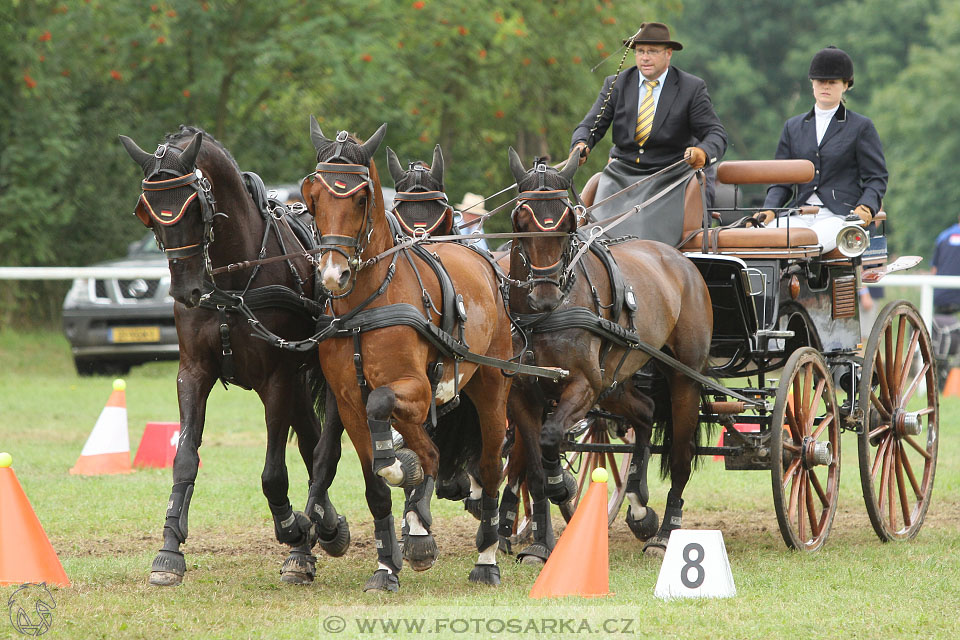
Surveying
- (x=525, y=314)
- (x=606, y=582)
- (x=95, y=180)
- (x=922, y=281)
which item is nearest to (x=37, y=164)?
(x=95, y=180)

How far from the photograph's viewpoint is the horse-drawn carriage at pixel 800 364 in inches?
288

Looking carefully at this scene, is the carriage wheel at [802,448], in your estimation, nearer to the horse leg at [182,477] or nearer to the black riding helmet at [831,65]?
the black riding helmet at [831,65]

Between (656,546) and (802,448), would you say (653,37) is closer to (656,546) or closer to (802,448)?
(802,448)

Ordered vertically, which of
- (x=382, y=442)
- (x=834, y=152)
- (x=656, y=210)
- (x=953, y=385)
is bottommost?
(x=953, y=385)

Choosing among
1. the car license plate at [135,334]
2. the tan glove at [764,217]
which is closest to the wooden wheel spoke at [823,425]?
the tan glove at [764,217]

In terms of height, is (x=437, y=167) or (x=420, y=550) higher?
(x=437, y=167)

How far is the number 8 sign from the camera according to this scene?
5.70m

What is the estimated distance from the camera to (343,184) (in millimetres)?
5453

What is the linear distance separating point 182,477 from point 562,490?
1.96 metres

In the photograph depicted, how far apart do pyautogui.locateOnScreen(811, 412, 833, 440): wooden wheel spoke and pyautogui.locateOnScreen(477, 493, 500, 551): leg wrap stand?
2.08 metres

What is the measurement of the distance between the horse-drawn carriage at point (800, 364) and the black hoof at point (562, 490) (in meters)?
0.35

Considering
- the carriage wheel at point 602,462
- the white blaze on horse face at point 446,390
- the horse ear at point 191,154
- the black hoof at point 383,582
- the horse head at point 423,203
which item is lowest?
the carriage wheel at point 602,462

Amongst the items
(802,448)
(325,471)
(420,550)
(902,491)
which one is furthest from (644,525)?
(325,471)

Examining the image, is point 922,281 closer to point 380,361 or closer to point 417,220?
point 417,220
